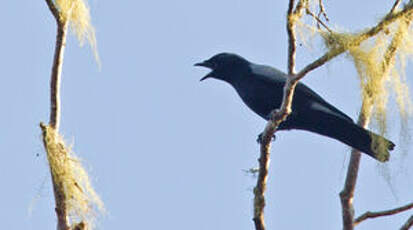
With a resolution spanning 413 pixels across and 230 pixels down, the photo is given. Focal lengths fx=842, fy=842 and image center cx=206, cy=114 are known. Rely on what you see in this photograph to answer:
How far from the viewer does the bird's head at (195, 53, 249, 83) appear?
6.85 metres

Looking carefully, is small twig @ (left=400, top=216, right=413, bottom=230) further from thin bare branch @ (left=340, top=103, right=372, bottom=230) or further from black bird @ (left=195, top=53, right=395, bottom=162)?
black bird @ (left=195, top=53, right=395, bottom=162)

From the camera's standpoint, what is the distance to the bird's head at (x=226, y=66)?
22.5 ft

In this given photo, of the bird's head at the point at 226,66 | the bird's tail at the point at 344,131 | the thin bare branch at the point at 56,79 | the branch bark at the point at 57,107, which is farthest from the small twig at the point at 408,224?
the bird's head at the point at 226,66

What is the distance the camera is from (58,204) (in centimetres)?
334

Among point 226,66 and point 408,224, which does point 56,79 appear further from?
point 226,66

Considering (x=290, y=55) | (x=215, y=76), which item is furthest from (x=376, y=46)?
(x=215, y=76)

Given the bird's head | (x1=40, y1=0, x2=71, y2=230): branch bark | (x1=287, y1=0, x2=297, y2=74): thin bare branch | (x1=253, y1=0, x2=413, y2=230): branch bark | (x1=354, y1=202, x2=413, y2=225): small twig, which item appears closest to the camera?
(x1=40, y1=0, x2=71, y2=230): branch bark

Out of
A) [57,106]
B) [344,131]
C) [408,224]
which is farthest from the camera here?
[344,131]

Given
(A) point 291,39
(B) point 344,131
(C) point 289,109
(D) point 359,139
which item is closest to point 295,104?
(B) point 344,131

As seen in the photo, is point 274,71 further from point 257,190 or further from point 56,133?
point 56,133

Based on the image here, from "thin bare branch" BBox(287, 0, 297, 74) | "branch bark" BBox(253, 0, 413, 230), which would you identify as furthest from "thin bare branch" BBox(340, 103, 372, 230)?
"thin bare branch" BBox(287, 0, 297, 74)

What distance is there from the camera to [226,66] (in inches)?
275

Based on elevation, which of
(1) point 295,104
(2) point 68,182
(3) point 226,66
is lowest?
(2) point 68,182

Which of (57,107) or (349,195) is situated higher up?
(349,195)
